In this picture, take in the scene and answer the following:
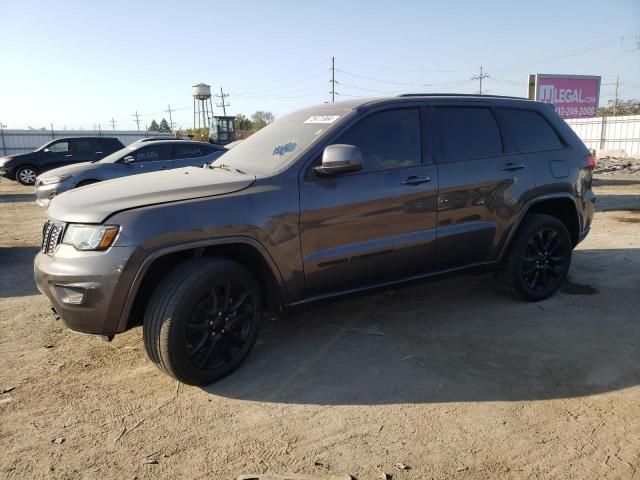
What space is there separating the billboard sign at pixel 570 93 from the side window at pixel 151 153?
26197mm

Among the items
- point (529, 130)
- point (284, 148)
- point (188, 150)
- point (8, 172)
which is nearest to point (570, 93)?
point (188, 150)

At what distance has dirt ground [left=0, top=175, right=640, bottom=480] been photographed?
254 cm

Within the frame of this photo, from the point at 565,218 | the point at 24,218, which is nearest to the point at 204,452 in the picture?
the point at 565,218

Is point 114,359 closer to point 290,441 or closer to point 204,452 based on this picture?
point 204,452

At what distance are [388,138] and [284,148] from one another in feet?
2.68

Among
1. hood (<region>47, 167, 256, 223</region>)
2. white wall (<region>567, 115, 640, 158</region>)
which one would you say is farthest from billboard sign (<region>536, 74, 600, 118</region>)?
hood (<region>47, 167, 256, 223</region>)

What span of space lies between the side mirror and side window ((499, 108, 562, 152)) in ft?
6.18

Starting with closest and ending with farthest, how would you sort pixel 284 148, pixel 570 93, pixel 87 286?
pixel 87 286
pixel 284 148
pixel 570 93

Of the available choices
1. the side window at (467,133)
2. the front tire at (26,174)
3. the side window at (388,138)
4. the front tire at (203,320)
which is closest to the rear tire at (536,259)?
the side window at (467,133)

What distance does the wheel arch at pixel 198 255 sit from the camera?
3.01 metres

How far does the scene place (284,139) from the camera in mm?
3941

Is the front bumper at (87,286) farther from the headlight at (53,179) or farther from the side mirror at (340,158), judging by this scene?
the headlight at (53,179)

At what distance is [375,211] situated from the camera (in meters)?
3.68

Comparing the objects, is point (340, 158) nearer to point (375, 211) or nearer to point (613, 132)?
point (375, 211)
